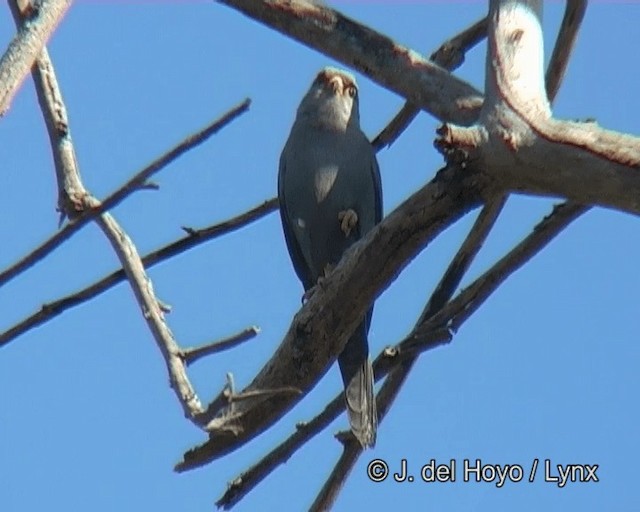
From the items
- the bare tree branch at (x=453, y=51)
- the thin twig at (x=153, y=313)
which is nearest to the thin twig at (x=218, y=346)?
the thin twig at (x=153, y=313)

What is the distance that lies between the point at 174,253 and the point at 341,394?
104cm

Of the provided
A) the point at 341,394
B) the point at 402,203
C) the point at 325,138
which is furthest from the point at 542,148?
the point at 325,138

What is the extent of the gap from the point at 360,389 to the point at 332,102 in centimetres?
197

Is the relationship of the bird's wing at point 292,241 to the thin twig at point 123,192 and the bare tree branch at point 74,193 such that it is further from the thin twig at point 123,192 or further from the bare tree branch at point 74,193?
the thin twig at point 123,192

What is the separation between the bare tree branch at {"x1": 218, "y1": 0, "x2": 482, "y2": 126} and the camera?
3.50 meters

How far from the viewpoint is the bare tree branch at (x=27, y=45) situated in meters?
2.25

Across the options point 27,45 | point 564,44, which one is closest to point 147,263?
point 27,45

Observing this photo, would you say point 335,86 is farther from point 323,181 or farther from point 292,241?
point 292,241

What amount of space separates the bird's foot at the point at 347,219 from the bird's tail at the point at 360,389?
64 cm

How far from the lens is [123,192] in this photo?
3062 millimetres

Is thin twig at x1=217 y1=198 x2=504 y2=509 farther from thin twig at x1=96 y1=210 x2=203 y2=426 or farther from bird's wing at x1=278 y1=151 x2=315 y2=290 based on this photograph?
bird's wing at x1=278 y1=151 x2=315 y2=290

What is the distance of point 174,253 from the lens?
12.3ft

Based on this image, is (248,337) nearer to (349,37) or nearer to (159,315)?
(159,315)

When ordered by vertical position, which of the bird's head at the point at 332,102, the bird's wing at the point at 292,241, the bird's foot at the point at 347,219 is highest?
the bird's head at the point at 332,102
